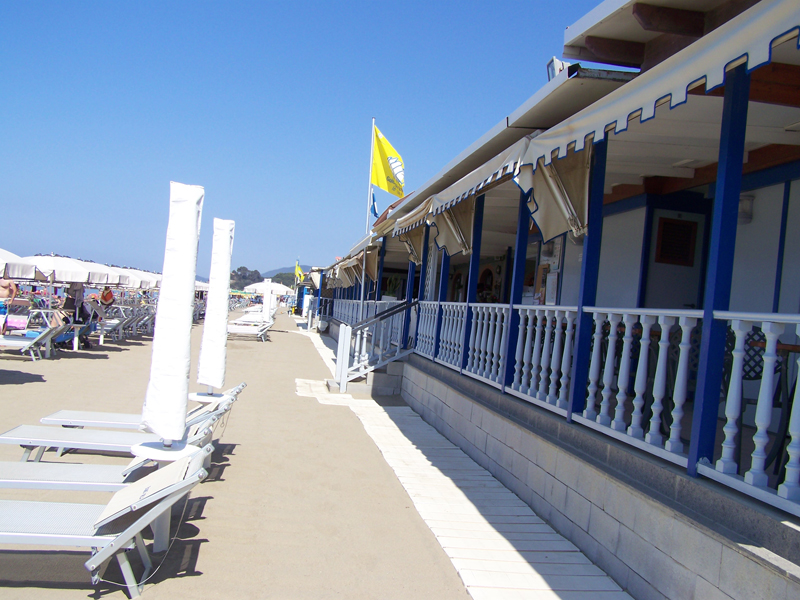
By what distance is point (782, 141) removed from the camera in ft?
16.1

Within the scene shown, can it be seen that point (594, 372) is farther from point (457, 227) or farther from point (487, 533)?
point (457, 227)

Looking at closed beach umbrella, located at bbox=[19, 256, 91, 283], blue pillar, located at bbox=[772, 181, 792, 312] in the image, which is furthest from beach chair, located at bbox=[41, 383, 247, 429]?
closed beach umbrella, located at bbox=[19, 256, 91, 283]

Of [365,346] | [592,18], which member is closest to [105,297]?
[365,346]

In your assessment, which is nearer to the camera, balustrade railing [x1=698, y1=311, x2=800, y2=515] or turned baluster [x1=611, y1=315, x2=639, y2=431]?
balustrade railing [x1=698, y1=311, x2=800, y2=515]

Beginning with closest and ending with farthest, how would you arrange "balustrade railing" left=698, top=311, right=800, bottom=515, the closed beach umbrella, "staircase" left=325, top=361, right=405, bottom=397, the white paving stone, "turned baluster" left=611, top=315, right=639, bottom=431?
"balustrade railing" left=698, top=311, right=800, bottom=515
the white paving stone
"turned baluster" left=611, top=315, right=639, bottom=431
"staircase" left=325, top=361, right=405, bottom=397
the closed beach umbrella

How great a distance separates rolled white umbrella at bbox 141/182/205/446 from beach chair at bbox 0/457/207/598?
462 mm

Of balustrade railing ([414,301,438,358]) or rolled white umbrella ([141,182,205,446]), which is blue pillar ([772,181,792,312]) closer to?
balustrade railing ([414,301,438,358])

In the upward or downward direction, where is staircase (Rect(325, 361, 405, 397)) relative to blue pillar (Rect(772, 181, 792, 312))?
downward

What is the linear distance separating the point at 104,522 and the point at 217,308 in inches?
106

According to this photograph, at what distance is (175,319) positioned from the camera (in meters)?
3.79

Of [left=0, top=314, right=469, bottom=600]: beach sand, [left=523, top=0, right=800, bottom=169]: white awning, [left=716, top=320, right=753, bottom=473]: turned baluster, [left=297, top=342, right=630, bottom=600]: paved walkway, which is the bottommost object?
[left=0, top=314, right=469, bottom=600]: beach sand

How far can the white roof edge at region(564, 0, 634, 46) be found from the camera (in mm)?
3732

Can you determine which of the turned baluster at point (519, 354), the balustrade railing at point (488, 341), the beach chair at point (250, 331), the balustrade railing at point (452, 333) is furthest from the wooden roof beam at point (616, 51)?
the beach chair at point (250, 331)

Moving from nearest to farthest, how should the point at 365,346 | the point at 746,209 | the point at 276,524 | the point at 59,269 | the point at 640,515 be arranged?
the point at 640,515, the point at 276,524, the point at 746,209, the point at 365,346, the point at 59,269
